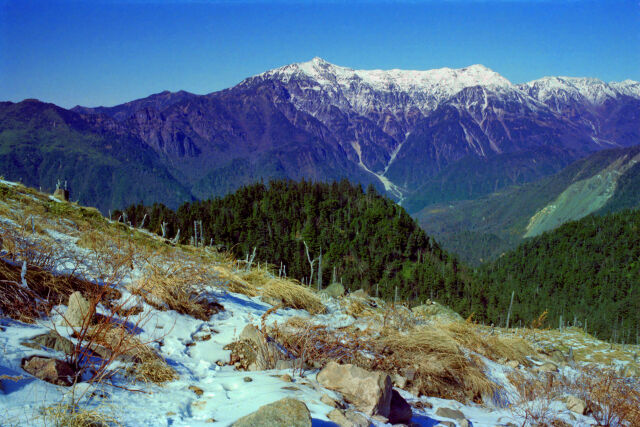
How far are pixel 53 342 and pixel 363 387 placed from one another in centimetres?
335

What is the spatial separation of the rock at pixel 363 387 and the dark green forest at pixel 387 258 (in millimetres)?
89222

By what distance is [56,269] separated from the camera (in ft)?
19.9

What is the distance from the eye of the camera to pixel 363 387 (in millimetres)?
4648

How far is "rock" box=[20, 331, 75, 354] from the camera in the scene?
4203 millimetres

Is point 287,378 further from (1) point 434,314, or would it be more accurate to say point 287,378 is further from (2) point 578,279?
(2) point 578,279

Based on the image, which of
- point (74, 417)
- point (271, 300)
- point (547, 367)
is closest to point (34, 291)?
point (74, 417)

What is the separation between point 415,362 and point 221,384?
3.21 meters

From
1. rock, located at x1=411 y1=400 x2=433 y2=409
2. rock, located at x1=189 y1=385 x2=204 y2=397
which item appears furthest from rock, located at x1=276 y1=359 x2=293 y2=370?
rock, located at x1=411 y1=400 x2=433 y2=409

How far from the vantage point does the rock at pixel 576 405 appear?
635 centimetres

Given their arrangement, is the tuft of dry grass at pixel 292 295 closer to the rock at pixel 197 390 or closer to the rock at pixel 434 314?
the rock at pixel 434 314

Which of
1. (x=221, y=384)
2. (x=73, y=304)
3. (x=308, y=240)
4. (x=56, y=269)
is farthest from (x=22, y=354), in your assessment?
(x=308, y=240)

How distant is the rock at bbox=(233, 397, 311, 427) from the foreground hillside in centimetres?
1

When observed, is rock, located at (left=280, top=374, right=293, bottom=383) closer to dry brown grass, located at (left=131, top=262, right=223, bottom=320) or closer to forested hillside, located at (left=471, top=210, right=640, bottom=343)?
dry brown grass, located at (left=131, top=262, right=223, bottom=320)

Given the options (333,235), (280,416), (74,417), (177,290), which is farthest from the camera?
(333,235)
